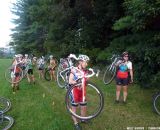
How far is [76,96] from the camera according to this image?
9844mm

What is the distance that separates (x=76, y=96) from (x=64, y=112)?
3322mm

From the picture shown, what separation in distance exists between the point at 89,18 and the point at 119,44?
915 centimetres

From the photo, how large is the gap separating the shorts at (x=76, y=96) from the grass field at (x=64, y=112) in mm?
1300

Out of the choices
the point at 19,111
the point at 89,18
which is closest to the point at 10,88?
the point at 19,111

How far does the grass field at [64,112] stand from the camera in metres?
11.3

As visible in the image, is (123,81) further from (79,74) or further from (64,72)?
(79,74)

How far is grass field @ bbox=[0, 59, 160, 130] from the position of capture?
1127cm

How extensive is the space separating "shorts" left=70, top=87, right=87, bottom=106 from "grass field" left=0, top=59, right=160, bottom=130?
4.26 feet

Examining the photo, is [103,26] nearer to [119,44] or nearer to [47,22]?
[119,44]

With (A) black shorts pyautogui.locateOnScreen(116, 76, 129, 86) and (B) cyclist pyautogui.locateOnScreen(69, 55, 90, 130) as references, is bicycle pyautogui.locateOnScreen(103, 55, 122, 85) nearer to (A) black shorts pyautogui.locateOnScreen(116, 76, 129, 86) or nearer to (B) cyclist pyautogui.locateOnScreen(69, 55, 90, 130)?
(A) black shorts pyautogui.locateOnScreen(116, 76, 129, 86)

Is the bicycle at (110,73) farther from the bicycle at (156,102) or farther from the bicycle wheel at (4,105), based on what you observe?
the bicycle wheel at (4,105)

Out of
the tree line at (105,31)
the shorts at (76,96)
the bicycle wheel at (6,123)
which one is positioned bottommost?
the bicycle wheel at (6,123)

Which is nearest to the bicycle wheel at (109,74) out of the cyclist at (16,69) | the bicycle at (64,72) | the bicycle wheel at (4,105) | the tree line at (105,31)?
the tree line at (105,31)

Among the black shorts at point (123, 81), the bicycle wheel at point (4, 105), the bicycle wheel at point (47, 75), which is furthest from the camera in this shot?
the bicycle wheel at point (47, 75)
